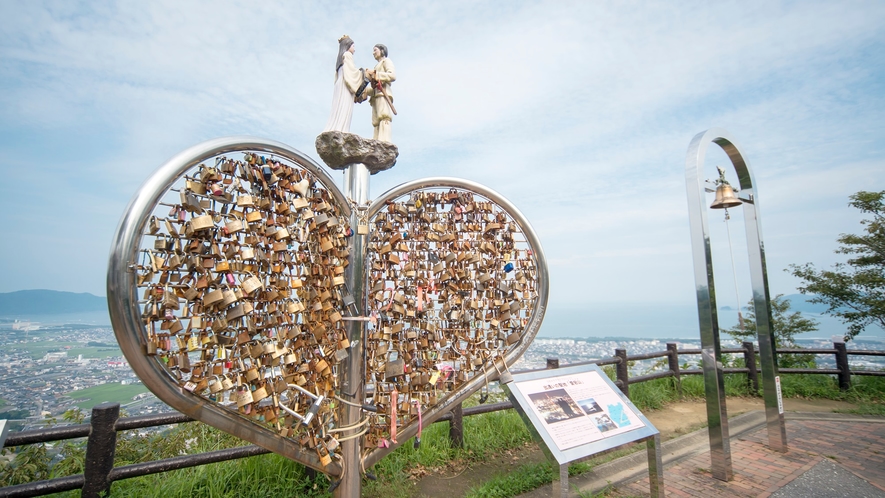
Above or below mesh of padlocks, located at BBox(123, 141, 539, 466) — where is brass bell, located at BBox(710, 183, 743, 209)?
above

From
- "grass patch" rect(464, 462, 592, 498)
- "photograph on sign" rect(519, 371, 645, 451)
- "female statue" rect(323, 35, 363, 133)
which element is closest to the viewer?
"photograph on sign" rect(519, 371, 645, 451)

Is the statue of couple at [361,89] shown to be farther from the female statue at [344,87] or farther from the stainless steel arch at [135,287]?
the stainless steel arch at [135,287]

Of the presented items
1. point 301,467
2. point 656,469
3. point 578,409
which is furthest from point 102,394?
point 656,469

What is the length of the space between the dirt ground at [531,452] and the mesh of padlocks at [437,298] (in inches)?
54.9

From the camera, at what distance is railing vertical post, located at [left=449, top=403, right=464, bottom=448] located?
15.0 feet

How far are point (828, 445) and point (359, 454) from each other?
5.45m

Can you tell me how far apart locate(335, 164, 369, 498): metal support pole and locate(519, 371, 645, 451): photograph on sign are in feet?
3.86

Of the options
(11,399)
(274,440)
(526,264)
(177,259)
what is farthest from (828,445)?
(11,399)

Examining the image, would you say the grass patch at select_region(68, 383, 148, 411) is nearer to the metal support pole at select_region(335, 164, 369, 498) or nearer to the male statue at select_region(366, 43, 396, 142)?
the metal support pole at select_region(335, 164, 369, 498)

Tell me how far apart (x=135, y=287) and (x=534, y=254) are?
104 inches

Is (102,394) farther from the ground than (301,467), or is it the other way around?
(102,394)

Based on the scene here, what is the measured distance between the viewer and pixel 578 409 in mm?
3133

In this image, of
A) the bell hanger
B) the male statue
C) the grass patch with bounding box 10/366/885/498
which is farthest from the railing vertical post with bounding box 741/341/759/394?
the male statue

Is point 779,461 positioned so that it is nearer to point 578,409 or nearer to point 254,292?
point 578,409
